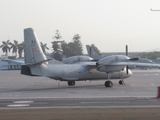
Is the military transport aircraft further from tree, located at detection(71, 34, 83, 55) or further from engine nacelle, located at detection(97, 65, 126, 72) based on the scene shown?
tree, located at detection(71, 34, 83, 55)

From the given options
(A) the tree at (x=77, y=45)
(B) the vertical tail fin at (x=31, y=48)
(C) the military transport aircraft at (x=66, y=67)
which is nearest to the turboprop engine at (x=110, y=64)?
(C) the military transport aircraft at (x=66, y=67)

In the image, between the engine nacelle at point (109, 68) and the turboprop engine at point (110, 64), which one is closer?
the turboprop engine at point (110, 64)

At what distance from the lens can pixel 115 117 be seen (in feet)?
53.3

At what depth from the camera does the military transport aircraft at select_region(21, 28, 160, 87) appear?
101 feet

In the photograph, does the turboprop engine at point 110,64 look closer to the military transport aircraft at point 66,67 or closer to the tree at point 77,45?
the military transport aircraft at point 66,67

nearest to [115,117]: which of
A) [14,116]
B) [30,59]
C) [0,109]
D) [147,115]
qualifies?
[147,115]

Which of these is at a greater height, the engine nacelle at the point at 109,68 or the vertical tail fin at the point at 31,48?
the vertical tail fin at the point at 31,48

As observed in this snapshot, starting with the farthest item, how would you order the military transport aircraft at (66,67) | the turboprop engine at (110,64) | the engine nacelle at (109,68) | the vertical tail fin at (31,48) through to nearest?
the engine nacelle at (109,68), the turboprop engine at (110,64), the vertical tail fin at (31,48), the military transport aircraft at (66,67)

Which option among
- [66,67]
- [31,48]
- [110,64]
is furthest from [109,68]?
[31,48]

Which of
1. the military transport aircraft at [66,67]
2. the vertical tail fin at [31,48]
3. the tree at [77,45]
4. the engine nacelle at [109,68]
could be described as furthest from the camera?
the tree at [77,45]

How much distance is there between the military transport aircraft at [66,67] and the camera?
101 feet

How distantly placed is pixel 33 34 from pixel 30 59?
7.43 ft

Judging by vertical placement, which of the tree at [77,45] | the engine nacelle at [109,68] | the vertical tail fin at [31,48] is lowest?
the engine nacelle at [109,68]

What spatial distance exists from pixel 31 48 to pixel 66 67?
3.70 m
